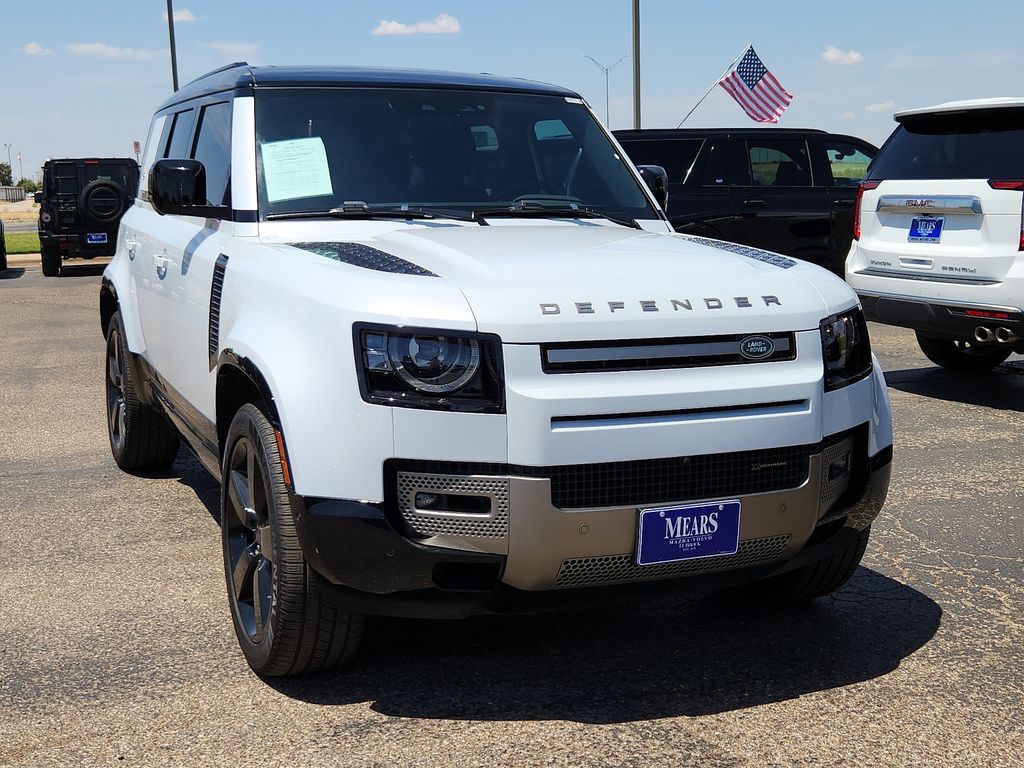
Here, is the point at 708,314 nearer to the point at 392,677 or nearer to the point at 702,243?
the point at 702,243

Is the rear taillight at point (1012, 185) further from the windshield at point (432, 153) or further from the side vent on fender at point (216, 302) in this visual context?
the side vent on fender at point (216, 302)

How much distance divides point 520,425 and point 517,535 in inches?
11.1

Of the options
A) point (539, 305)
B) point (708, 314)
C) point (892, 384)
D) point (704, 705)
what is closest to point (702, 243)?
point (708, 314)

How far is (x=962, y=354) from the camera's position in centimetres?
934

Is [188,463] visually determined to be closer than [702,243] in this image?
No

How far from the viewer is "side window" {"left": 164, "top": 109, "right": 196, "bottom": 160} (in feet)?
17.5

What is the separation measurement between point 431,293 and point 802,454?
110cm

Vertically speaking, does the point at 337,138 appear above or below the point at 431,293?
above

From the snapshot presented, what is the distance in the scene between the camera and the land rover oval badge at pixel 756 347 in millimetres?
3244

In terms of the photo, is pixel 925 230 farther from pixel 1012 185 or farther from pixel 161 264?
pixel 161 264

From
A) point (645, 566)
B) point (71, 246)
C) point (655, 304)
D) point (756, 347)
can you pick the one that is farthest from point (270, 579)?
point (71, 246)

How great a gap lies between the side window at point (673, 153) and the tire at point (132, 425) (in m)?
7.75

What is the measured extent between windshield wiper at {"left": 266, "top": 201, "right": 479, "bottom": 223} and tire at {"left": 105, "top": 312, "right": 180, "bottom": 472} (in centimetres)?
199

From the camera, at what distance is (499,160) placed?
15.3 feet
